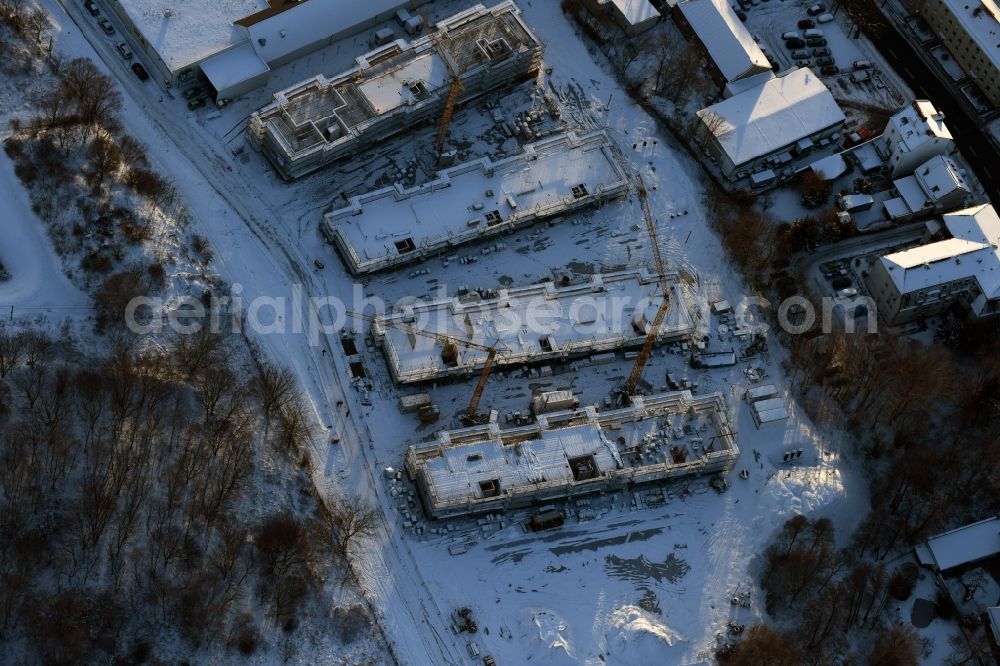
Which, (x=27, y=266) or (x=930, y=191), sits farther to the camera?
(x=930, y=191)

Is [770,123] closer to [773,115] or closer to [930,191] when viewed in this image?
[773,115]

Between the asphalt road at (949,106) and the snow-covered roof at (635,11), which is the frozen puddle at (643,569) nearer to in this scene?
the asphalt road at (949,106)

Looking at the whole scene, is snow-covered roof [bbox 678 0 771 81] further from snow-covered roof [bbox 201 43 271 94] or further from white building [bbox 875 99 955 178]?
snow-covered roof [bbox 201 43 271 94]

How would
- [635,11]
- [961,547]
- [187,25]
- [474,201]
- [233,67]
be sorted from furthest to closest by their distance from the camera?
[635,11] → [187,25] → [233,67] → [474,201] → [961,547]

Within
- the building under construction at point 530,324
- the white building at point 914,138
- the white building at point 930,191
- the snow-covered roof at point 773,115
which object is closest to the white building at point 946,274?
the white building at point 930,191

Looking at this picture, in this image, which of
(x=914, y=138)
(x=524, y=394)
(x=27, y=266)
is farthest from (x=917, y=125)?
(x=27, y=266)

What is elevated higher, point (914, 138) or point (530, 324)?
point (914, 138)
